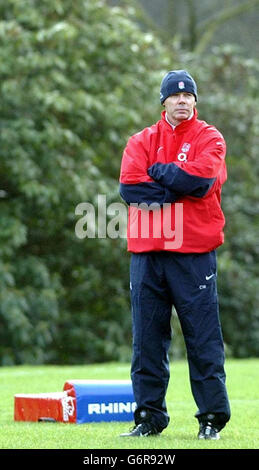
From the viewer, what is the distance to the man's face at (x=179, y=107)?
5.59 m

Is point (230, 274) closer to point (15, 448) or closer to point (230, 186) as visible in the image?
point (230, 186)

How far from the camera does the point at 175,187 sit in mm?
5449

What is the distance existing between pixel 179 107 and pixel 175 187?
44 centimetres

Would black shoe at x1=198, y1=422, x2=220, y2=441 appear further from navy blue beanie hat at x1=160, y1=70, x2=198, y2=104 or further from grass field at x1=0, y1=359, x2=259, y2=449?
navy blue beanie hat at x1=160, y1=70, x2=198, y2=104

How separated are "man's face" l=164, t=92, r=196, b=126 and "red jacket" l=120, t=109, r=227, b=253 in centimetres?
4

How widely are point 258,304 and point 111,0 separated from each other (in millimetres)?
6752

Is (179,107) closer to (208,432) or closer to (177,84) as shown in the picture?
(177,84)

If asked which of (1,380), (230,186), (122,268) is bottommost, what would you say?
(1,380)

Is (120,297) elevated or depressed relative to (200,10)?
depressed

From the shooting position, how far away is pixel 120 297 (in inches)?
639

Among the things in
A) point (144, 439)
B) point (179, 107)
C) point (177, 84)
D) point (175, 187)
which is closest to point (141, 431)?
point (144, 439)

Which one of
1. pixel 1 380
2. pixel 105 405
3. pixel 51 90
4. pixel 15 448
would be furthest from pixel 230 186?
pixel 15 448

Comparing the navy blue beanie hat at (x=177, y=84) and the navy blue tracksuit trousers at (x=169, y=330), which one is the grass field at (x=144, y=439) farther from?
the navy blue beanie hat at (x=177, y=84)

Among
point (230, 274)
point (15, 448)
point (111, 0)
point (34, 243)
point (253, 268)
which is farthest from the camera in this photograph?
point (111, 0)
